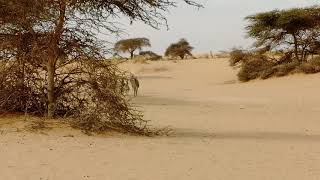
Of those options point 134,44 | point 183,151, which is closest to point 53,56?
point 183,151

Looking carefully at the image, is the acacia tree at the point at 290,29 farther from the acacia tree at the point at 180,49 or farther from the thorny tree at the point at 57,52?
the acacia tree at the point at 180,49

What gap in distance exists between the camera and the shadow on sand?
12.1 m

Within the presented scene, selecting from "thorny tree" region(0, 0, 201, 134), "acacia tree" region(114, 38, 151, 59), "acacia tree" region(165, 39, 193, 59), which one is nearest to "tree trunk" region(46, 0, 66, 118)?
"thorny tree" region(0, 0, 201, 134)

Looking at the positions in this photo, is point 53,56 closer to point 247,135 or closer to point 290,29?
point 247,135

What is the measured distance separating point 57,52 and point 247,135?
4024 mm

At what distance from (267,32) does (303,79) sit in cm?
578

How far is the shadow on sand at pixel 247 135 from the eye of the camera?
12.1m

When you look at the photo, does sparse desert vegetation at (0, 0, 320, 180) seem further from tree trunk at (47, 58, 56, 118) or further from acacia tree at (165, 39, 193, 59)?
acacia tree at (165, 39, 193, 59)

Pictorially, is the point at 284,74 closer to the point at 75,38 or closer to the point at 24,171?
the point at 75,38

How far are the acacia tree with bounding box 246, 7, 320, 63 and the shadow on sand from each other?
25323 millimetres

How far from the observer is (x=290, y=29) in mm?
38375

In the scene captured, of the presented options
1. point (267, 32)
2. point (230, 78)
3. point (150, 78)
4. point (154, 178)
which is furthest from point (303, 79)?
point (154, 178)

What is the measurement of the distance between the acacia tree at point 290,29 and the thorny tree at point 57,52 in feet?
88.0

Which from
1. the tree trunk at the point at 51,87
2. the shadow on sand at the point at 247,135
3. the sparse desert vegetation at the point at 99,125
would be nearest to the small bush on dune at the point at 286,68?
the sparse desert vegetation at the point at 99,125
